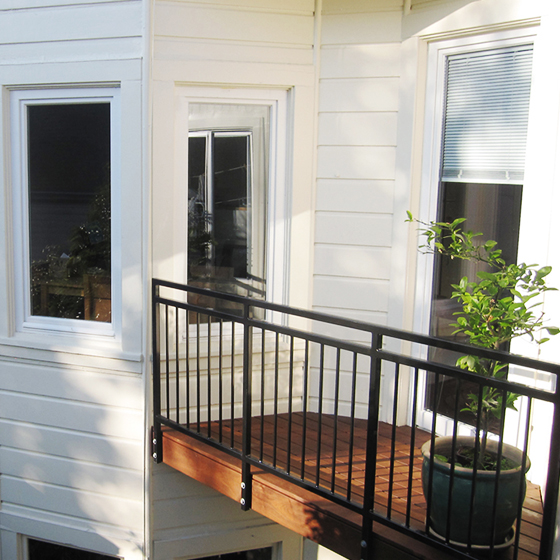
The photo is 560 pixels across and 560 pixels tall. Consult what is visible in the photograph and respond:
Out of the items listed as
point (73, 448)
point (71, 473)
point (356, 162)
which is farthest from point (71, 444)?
point (356, 162)

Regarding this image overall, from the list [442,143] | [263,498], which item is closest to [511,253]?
[442,143]

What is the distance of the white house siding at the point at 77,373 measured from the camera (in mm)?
3287

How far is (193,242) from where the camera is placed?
3521 mm

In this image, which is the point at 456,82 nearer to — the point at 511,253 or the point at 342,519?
the point at 511,253

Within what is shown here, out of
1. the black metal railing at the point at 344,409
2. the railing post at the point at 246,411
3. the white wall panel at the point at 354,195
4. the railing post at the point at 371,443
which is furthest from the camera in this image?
the white wall panel at the point at 354,195

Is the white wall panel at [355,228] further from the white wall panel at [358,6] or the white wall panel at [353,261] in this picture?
the white wall panel at [358,6]

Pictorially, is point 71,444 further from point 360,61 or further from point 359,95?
point 360,61

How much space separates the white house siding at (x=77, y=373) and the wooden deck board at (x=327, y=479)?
17.1 inches

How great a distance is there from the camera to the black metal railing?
6.63 ft

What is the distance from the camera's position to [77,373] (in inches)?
139

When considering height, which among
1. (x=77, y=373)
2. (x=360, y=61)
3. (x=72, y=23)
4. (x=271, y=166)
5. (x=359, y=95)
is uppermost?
(x=72, y=23)

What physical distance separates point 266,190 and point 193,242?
53cm

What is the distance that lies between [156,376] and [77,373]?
0.56 metres

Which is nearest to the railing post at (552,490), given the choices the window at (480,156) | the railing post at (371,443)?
the railing post at (371,443)
